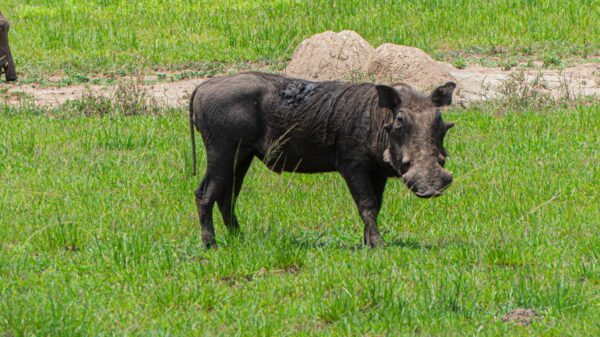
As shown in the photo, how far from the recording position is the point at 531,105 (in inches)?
454

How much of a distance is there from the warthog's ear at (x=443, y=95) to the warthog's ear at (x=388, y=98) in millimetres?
227

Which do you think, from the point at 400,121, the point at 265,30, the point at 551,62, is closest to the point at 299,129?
the point at 400,121

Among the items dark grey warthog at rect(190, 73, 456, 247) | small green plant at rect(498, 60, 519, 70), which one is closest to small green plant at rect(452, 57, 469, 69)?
small green plant at rect(498, 60, 519, 70)

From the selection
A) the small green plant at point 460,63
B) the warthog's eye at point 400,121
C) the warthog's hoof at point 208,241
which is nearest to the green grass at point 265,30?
the small green plant at point 460,63

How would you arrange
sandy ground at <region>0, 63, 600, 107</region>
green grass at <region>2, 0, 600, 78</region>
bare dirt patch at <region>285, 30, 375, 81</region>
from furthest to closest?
green grass at <region>2, 0, 600, 78</region>
bare dirt patch at <region>285, 30, 375, 81</region>
sandy ground at <region>0, 63, 600, 107</region>

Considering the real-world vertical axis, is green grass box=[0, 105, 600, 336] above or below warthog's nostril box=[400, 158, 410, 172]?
below

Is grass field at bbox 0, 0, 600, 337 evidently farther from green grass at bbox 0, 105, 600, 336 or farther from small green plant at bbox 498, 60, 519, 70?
small green plant at bbox 498, 60, 519, 70

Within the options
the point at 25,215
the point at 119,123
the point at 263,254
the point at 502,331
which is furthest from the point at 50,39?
the point at 502,331

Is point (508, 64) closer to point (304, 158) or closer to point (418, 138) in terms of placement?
point (304, 158)

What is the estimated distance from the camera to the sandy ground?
1244 cm

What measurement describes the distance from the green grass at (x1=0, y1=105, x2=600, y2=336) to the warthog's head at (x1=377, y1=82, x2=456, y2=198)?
19.6 inches

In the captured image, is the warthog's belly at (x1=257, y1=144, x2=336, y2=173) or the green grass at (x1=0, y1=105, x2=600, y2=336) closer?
the green grass at (x1=0, y1=105, x2=600, y2=336)

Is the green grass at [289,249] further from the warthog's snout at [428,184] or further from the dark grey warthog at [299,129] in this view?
the warthog's snout at [428,184]

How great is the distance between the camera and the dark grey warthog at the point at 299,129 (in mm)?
6680
